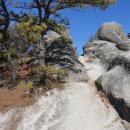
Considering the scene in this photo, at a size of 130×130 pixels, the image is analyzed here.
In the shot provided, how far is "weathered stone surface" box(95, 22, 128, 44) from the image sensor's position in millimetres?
31234

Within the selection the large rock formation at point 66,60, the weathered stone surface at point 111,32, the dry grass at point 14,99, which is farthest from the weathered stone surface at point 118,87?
the weathered stone surface at point 111,32

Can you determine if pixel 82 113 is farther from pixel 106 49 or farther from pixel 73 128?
pixel 106 49

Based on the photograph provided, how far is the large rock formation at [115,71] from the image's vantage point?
17531 mm

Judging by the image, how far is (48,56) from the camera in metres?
24.6

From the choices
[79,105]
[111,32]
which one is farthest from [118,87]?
[111,32]

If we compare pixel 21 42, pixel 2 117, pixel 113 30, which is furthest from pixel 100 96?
pixel 113 30

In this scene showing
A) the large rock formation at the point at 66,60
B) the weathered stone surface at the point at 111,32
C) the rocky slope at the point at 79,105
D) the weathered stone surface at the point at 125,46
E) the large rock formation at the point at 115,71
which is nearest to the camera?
the rocky slope at the point at 79,105

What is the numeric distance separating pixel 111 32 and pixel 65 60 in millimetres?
9625

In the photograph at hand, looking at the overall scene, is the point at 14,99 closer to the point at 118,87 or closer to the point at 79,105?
the point at 79,105

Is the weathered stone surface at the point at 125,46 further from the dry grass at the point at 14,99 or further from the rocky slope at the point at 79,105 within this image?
the dry grass at the point at 14,99

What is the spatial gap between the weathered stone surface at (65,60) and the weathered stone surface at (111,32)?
263 inches

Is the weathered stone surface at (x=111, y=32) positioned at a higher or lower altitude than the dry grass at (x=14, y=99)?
lower

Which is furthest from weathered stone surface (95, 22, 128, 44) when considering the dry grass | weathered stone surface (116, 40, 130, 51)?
the dry grass

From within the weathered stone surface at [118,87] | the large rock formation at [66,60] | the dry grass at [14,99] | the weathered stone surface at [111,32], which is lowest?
the weathered stone surface at [111,32]
